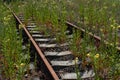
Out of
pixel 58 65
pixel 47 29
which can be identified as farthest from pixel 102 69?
pixel 47 29

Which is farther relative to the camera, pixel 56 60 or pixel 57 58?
pixel 57 58

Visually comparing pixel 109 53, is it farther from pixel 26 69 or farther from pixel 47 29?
pixel 47 29

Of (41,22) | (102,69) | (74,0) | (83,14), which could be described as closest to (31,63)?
(102,69)

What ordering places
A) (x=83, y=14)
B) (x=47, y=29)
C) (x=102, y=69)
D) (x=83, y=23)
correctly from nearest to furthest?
(x=102, y=69), (x=47, y=29), (x=83, y=23), (x=83, y=14)

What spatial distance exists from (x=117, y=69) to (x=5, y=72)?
1887mm

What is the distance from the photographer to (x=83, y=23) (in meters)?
10.3

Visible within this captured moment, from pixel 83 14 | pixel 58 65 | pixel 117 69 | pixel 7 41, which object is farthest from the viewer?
pixel 83 14

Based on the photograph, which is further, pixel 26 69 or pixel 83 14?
pixel 83 14

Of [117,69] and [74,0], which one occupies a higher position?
[117,69]

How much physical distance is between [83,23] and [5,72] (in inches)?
202

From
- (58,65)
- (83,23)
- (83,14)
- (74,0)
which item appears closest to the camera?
A: (58,65)

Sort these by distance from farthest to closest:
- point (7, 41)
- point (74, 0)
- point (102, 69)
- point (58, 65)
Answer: point (74, 0)
point (7, 41)
point (58, 65)
point (102, 69)

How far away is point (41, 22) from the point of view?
1044 cm

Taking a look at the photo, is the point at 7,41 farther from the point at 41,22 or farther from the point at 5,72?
the point at 41,22
